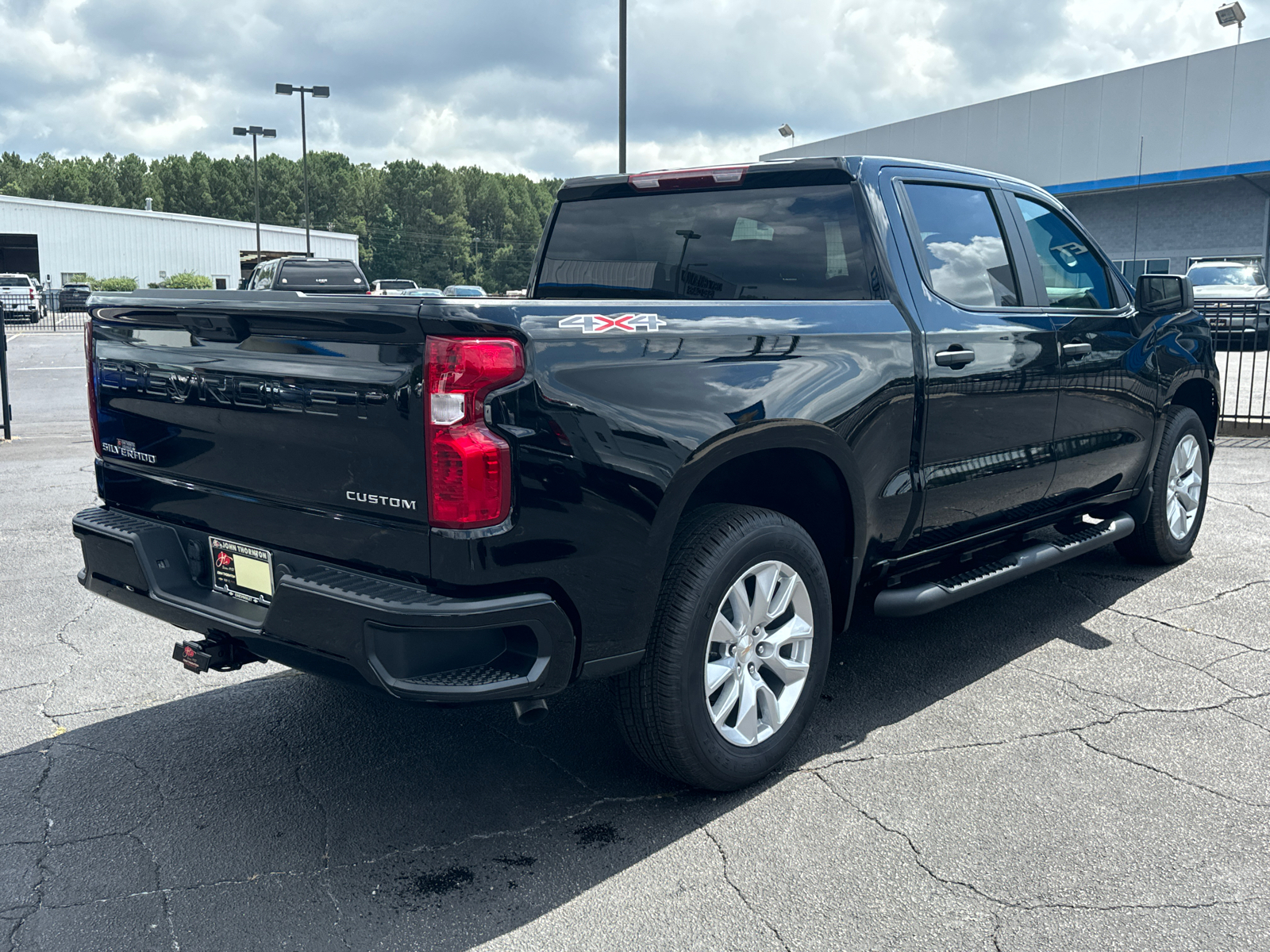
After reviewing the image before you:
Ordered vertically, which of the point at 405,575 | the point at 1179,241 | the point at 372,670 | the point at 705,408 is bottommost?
the point at 372,670

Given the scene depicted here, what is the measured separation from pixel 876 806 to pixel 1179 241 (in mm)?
35025

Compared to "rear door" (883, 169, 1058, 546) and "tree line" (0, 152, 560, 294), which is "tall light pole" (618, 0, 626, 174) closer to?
"rear door" (883, 169, 1058, 546)

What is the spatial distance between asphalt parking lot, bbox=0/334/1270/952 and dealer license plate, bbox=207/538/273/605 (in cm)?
69

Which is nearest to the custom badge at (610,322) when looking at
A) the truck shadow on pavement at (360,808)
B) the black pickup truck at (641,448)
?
the black pickup truck at (641,448)

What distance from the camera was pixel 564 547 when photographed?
2840mm

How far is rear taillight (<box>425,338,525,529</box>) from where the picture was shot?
8.71ft

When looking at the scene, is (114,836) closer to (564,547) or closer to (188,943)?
(188,943)

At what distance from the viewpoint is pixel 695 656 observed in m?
3.20

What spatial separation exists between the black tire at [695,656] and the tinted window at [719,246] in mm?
1045

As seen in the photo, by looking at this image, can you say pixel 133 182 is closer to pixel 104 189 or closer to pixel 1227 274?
pixel 104 189

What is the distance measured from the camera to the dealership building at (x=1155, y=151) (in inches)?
1200

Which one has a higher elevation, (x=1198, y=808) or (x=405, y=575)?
(x=405, y=575)

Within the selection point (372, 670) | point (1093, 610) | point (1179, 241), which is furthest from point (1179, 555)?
point (1179, 241)

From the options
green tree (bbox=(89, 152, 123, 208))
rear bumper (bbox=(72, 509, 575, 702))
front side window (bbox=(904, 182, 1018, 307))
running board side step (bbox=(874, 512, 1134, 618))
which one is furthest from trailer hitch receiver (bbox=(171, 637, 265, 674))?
green tree (bbox=(89, 152, 123, 208))
